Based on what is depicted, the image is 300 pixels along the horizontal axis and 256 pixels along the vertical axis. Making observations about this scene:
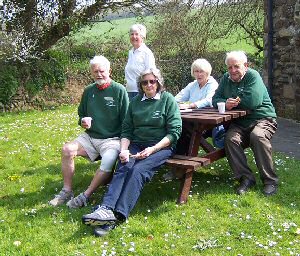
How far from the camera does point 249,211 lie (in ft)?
15.6

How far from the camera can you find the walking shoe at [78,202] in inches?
198

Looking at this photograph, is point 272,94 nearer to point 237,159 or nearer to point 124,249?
point 237,159

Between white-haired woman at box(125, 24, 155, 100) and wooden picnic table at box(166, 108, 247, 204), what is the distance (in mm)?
1422

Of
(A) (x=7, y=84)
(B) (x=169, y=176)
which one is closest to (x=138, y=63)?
(B) (x=169, y=176)

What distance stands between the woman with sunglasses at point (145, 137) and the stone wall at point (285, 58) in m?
5.32

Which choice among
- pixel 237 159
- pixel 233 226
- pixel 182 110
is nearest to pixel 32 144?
pixel 182 110

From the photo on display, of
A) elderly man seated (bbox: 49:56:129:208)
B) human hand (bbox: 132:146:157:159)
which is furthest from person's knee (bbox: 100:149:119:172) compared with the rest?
human hand (bbox: 132:146:157:159)

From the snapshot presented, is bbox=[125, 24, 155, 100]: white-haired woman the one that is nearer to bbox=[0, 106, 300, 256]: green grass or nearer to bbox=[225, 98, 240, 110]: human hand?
bbox=[0, 106, 300, 256]: green grass

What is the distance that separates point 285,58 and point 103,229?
6.98m

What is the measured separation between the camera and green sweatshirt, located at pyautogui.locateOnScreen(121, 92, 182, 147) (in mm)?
5047

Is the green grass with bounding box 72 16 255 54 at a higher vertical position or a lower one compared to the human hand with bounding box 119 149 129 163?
higher

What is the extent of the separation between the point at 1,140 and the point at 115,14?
309 inches

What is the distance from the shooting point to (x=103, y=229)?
4.36 metres

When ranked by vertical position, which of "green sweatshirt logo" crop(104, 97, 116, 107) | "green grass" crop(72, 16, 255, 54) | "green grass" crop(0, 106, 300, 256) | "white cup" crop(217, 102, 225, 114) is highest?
"green grass" crop(72, 16, 255, 54)
